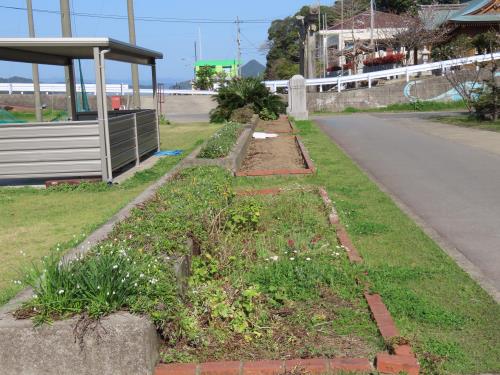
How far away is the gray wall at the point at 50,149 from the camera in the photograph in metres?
11.1

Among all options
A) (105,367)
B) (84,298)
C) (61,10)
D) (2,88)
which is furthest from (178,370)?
(2,88)

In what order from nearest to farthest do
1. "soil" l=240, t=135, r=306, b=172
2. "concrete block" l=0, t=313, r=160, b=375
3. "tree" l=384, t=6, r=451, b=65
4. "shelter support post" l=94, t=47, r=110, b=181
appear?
"concrete block" l=0, t=313, r=160, b=375 → "shelter support post" l=94, t=47, r=110, b=181 → "soil" l=240, t=135, r=306, b=172 → "tree" l=384, t=6, r=451, b=65

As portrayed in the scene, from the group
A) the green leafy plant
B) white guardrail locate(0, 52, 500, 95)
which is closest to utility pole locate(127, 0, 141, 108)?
white guardrail locate(0, 52, 500, 95)

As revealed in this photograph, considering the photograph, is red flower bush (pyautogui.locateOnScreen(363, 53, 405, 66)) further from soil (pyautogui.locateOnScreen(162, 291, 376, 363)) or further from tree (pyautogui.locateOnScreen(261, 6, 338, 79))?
soil (pyautogui.locateOnScreen(162, 291, 376, 363))

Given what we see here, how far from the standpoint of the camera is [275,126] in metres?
23.0

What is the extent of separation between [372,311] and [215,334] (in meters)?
1.20

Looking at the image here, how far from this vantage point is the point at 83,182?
11.1 meters

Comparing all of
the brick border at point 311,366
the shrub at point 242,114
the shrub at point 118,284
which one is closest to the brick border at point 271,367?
the brick border at point 311,366

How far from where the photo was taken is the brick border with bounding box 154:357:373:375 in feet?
12.0

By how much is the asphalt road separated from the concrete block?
308cm

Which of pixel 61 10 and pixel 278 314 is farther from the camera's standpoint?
pixel 61 10

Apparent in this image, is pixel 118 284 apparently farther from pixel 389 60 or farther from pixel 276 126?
pixel 389 60

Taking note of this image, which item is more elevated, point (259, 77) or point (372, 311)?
point (259, 77)

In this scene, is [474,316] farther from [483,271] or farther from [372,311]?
[483,271]
